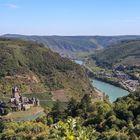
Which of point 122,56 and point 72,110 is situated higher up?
point 72,110

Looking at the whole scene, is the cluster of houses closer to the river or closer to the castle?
the castle

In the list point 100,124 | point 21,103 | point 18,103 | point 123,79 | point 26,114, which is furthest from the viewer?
point 123,79

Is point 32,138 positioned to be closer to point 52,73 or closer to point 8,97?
point 8,97

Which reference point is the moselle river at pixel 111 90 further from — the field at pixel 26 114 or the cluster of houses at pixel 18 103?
the field at pixel 26 114

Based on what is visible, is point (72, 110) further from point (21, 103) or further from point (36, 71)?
point (36, 71)

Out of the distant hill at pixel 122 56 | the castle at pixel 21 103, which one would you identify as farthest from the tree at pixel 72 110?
the distant hill at pixel 122 56

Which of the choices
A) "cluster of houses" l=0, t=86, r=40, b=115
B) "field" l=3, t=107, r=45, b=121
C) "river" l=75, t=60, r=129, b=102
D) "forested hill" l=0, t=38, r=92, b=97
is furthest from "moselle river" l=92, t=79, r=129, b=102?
"field" l=3, t=107, r=45, b=121

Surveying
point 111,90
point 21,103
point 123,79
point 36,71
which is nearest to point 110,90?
point 111,90

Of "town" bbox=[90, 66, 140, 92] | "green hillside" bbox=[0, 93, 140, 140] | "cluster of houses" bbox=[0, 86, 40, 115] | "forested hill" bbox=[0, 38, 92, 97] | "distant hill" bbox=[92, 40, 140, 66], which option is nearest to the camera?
"green hillside" bbox=[0, 93, 140, 140]
